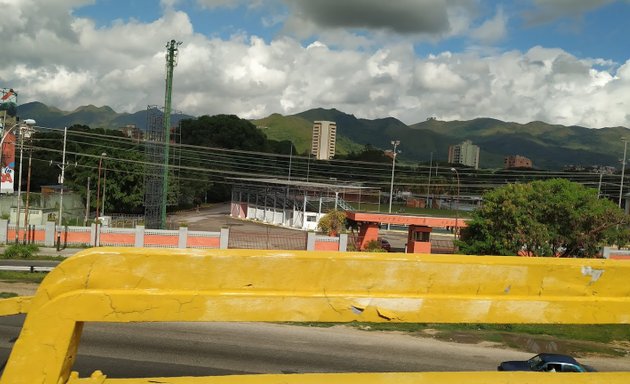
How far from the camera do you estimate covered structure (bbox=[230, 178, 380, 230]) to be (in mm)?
51156

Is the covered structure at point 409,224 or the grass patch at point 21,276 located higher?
the covered structure at point 409,224

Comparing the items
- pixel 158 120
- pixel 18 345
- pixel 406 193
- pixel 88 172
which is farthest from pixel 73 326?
pixel 406 193

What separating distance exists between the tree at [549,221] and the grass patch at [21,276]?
22.8 m

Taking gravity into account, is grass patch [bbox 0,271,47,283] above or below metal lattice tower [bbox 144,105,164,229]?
below

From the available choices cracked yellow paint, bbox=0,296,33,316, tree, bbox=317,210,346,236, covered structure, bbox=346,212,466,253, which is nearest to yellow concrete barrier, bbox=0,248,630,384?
cracked yellow paint, bbox=0,296,33,316

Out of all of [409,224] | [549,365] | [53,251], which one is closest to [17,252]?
[53,251]

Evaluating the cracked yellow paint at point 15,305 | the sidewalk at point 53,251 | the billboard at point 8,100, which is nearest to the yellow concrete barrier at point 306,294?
the cracked yellow paint at point 15,305

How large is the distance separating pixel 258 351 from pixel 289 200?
44030 mm

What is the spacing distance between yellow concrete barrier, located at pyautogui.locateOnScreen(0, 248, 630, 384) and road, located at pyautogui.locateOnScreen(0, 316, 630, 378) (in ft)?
21.6

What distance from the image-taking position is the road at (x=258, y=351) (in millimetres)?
9266

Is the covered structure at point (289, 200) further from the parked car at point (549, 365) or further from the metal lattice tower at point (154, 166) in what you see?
the parked car at point (549, 365)

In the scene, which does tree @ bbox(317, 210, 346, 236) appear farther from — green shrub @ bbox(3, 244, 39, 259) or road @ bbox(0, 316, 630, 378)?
road @ bbox(0, 316, 630, 378)

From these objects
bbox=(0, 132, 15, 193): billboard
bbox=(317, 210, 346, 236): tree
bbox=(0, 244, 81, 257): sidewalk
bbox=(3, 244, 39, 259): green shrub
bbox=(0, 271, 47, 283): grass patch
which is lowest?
bbox=(0, 244, 81, 257): sidewalk

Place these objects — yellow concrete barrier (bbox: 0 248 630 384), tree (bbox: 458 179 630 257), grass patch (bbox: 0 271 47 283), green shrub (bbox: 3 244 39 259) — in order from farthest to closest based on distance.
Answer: green shrub (bbox: 3 244 39 259) < tree (bbox: 458 179 630 257) < grass patch (bbox: 0 271 47 283) < yellow concrete barrier (bbox: 0 248 630 384)
